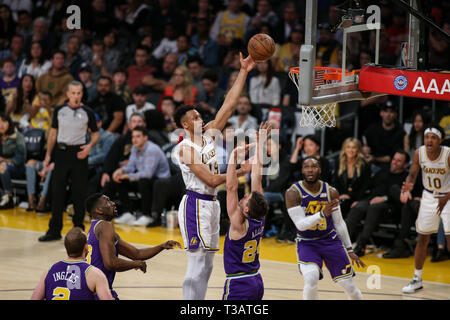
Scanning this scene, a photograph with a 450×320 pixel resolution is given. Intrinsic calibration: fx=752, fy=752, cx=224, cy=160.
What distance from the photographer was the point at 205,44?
550 inches

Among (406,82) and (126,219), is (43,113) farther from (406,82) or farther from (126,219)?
(406,82)

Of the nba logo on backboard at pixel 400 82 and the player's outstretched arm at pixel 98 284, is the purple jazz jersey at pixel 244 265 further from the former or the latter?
the nba logo on backboard at pixel 400 82

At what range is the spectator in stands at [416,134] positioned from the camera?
1059 cm

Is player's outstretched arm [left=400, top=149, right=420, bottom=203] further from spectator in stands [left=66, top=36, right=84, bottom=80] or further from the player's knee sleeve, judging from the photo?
spectator in stands [left=66, top=36, right=84, bottom=80]

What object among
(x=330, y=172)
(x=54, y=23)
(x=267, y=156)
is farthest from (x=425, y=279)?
(x=54, y=23)

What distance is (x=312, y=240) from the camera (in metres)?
7.11

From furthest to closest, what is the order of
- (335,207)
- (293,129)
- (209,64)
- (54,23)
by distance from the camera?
(54,23) < (209,64) < (293,129) < (335,207)

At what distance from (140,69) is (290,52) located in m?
2.92

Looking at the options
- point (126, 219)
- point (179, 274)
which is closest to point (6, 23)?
point (126, 219)

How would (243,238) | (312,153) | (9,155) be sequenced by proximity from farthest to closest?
(9,155)
(312,153)
(243,238)

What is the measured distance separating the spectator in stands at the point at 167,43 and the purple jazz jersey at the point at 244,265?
8.63 m
